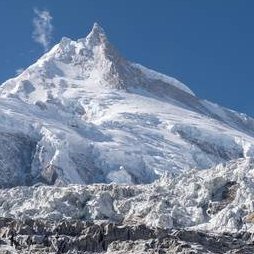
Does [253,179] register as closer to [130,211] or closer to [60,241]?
[130,211]

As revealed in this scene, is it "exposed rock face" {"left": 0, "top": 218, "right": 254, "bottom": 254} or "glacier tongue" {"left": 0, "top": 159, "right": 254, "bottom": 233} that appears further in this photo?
"glacier tongue" {"left": 0, "top": 159, "right": 254, "bottom": 233}

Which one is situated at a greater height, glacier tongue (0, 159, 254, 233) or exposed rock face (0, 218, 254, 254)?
glacier tongue (0, 159, 254, 233)

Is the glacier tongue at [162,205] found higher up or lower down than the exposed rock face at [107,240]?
higher up

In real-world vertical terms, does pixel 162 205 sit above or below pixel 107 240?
above

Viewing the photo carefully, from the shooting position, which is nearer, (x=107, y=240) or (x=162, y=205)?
(x=107, y=240)

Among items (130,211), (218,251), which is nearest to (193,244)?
(218,251)

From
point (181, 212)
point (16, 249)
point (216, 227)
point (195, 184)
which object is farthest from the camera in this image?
point (195, 184)

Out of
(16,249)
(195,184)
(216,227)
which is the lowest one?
(16,249)

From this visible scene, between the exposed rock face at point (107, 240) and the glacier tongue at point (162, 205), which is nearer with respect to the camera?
the exposed rock face at point (107, 240)
